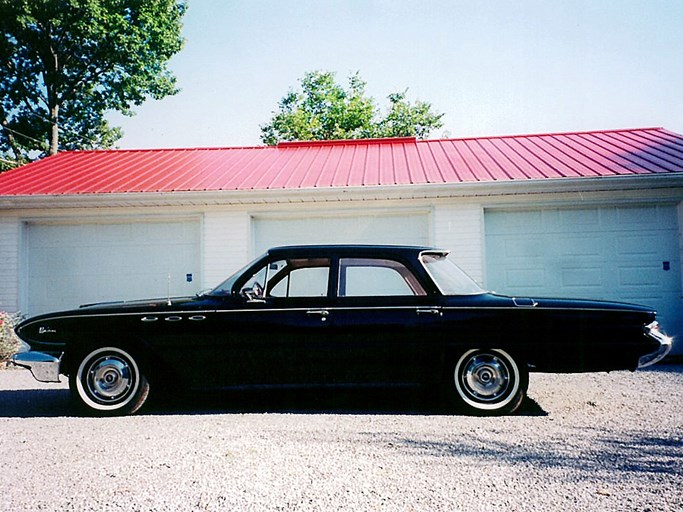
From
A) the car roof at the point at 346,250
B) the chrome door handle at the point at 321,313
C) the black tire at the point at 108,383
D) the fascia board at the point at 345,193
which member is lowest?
the black tire at the point at 108,383

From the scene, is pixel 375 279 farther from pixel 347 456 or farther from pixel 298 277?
pixel 347 456

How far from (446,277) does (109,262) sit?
6.75 m

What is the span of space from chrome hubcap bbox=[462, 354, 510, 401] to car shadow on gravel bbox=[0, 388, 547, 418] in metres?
0.29

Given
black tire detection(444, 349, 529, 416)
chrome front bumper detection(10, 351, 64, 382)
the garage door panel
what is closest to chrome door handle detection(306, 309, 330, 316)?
black tire detection(444, 349, 529, 416)

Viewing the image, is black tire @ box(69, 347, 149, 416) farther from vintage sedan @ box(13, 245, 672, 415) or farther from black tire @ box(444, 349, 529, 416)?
black tire @ box(444, 349, 529, 416)

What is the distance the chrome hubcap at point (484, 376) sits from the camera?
4941 millimetres

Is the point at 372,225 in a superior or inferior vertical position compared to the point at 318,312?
superior

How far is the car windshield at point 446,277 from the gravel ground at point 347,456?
114cm

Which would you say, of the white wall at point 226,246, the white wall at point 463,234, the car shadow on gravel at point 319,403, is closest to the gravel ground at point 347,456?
the car shadow on gravel at point 319,403

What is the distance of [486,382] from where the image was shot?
496 centimetres

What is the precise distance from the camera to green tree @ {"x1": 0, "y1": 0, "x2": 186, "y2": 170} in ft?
78.5

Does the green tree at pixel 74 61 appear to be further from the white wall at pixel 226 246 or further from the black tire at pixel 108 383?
the black tire at pixel 108 383

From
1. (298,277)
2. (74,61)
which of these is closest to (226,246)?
(298,277)

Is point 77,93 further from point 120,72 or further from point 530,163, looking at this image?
point 530,163
